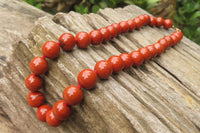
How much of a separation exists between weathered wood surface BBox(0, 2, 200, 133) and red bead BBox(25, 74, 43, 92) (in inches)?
2.7

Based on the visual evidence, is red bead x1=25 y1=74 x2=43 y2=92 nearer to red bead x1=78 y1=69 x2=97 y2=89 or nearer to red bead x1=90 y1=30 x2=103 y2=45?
red bead x1=78 y1=69 x2=97 y2=89

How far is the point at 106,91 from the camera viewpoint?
48.1 inches

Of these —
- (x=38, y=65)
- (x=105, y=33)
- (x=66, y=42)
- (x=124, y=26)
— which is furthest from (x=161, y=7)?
(x=38, y=65)

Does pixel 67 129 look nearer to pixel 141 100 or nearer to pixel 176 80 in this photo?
pixel 141 100

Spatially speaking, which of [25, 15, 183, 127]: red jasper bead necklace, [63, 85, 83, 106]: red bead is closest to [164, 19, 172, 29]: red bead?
[25, 15, 183, 127]: red jasper bead necklace

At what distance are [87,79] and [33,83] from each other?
0.48m

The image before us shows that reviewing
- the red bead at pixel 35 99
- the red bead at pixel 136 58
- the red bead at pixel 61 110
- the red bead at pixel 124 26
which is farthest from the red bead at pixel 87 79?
the red bead at pixel 124 26

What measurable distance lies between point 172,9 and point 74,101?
505cm

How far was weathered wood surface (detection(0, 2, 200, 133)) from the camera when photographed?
116 cm

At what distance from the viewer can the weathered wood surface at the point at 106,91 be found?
3.82ft

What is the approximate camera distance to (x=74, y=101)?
3.64ft

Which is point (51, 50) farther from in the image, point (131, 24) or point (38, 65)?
point (131, 24)

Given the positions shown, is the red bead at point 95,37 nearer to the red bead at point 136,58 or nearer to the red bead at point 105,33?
the red bead at point 105,33

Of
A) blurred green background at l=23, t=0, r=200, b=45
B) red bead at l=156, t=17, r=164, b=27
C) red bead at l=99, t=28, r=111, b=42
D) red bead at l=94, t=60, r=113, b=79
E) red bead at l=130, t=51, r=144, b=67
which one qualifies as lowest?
blurred green background at l=23, t=0, r=200, b=45
